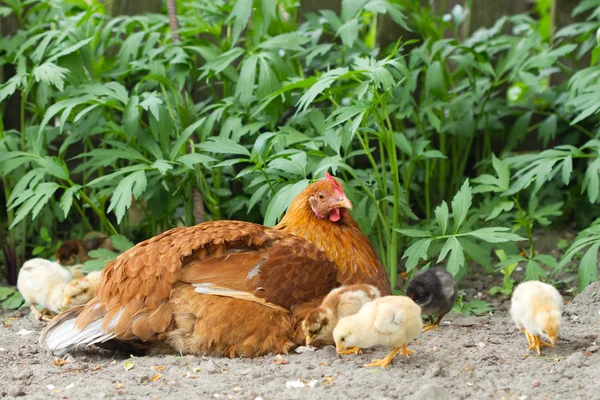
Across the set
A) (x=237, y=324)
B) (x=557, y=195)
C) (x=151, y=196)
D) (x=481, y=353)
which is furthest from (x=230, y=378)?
(x=557, y=195)

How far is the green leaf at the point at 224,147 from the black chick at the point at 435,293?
1199 millimetres

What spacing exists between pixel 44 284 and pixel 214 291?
1.43m

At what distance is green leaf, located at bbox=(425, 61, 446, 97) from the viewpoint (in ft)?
16.8

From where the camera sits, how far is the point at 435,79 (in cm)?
513

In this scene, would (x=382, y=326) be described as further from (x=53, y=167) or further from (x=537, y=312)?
(x=53, y=167)

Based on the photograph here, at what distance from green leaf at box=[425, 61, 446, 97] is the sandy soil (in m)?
1.87

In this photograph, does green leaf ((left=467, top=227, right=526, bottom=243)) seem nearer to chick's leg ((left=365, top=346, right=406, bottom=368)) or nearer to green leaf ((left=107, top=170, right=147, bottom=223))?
chick's leg ((left=365, top=346, right=406, bottom=368))

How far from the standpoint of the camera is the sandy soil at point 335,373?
308 centimetres

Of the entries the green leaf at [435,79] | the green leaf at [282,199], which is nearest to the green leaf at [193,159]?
the green leaf at [282,199]

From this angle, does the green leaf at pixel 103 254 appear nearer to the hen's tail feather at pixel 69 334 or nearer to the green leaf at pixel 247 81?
the hen's tail feather at pixel 69 334

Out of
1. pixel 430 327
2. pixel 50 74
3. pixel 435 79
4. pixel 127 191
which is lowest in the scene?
pixel 430 327

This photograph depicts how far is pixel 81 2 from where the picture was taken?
18.8 ft

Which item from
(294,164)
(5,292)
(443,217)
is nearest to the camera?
(443,217)

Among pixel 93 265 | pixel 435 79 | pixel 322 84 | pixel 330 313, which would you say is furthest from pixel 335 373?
pixel 435 79
